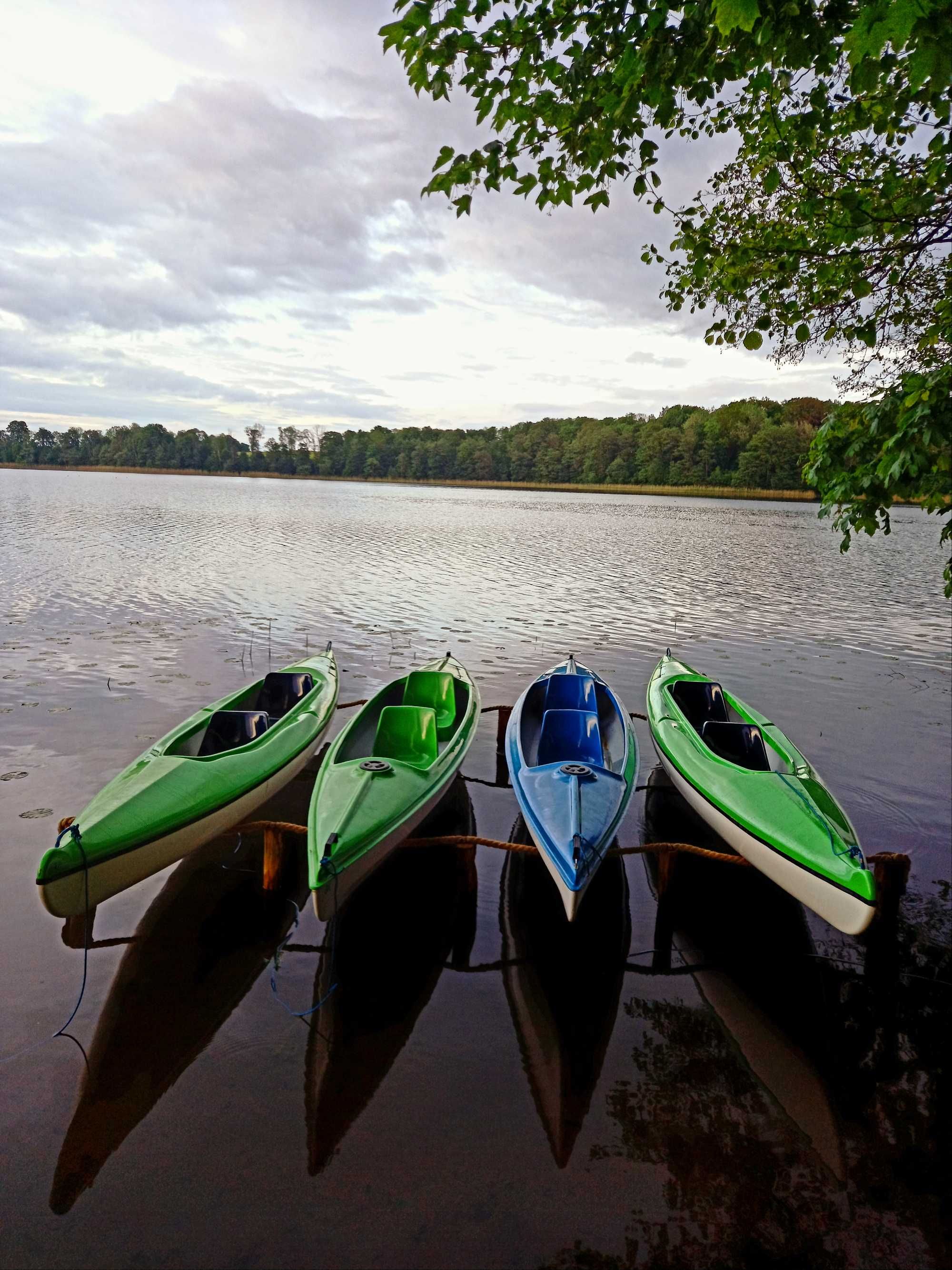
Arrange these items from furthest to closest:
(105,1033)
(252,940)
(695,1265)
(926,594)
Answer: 1. (926,594)
2. (252,940)
3. (105,1033)
4. (695,1265)

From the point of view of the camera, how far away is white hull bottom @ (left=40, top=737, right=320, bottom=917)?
4984 millimetres

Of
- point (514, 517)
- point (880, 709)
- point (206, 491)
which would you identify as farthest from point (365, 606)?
point (206, 491)

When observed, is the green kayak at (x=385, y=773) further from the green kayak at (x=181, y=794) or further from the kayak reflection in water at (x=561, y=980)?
the kayak reflection in water at (x=561, y=980)

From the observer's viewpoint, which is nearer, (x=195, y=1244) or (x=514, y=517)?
(x=195, y=1244)

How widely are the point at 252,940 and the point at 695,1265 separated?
152 inches

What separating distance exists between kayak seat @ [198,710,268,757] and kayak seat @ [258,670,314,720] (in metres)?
1.05

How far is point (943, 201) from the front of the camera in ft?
17.0

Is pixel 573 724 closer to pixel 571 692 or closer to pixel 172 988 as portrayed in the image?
pixel 571 692

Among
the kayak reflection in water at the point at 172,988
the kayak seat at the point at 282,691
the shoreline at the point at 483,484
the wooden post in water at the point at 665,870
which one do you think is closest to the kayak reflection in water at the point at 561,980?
the wooden post in water at the point at 665,870

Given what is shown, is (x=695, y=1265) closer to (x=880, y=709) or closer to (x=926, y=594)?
(x=880, y=709)

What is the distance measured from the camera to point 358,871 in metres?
5.52

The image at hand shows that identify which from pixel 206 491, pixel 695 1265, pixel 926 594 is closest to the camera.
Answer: pixel 695 1265

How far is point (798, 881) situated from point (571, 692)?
176 inches

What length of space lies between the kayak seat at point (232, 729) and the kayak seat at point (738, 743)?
17.0 ft
